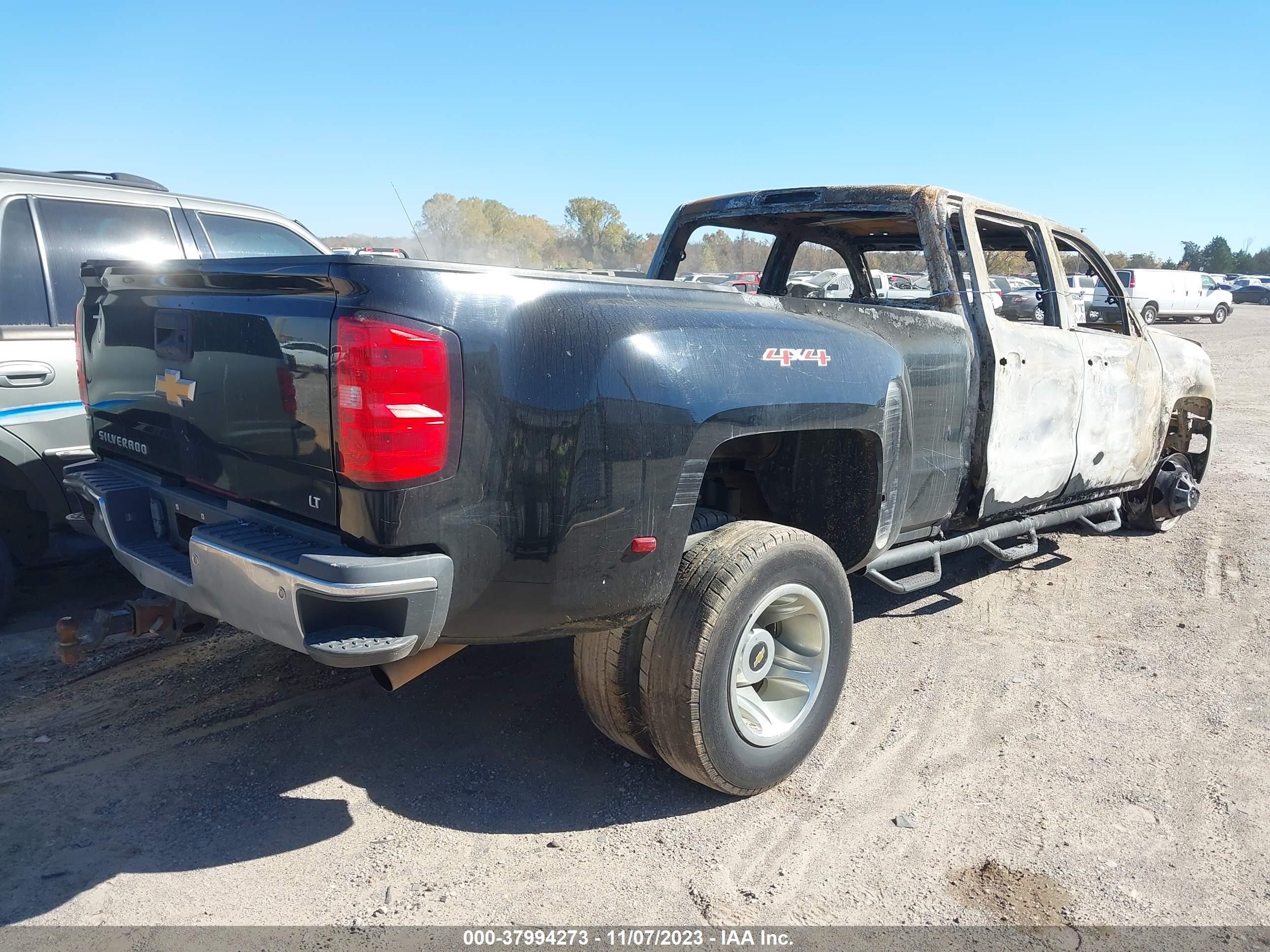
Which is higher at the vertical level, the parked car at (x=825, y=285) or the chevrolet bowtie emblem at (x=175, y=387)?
the parked car at (x=825, y=285)

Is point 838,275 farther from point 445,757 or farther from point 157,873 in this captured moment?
point 157,873

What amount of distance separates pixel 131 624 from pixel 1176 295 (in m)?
37.5

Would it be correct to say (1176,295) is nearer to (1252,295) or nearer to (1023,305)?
(1252,295)

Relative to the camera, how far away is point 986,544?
14.6 feet

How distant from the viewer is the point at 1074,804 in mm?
A: 3133

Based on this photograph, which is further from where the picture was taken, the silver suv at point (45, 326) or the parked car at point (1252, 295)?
the parked car at point (1252, 295)

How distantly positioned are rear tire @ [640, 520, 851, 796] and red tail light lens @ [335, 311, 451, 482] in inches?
38.2

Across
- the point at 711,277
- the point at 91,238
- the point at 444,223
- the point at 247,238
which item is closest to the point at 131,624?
the point at 91,238

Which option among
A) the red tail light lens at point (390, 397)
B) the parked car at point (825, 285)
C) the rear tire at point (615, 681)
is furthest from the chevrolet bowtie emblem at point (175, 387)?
the parked car at point (825, 285)

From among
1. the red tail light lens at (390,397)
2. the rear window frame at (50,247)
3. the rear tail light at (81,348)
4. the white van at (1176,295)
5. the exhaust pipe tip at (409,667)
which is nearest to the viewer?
the red tail light lens at (390,397)

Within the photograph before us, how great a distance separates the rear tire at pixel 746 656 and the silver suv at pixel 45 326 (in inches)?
126

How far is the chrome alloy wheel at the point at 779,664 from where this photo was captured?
3086 mm

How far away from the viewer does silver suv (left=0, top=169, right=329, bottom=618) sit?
4.22 meters

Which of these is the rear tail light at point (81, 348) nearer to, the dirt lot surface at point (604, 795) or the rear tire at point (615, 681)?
the dirt lot surface at point (604, 795)
